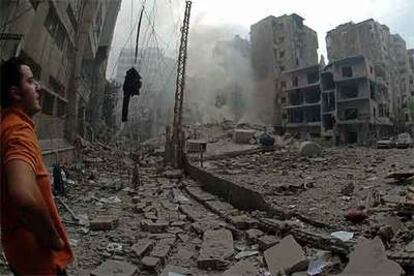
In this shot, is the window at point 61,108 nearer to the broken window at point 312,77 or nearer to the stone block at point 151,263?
the stone block at point 151,263

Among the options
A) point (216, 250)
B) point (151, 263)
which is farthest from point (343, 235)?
point (151, 263)

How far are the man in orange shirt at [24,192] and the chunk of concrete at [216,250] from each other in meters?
3.27

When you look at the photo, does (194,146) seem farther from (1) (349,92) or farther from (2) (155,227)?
(2) (155,227)

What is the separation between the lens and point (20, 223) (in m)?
1.44

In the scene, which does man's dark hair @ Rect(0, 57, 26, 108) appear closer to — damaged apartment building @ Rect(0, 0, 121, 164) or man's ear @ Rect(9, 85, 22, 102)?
man's ear @ Rect(9, 85, 22, 102)

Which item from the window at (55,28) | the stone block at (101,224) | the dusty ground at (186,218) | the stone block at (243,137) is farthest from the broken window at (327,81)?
the stone block at (101,224)

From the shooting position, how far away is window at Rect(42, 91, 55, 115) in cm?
1522

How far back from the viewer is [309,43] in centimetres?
4859

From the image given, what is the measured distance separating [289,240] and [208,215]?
3.48m

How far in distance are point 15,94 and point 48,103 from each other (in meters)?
15.6

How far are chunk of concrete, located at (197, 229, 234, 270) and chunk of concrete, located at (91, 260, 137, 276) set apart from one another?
0.83 m

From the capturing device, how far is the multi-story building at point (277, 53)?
45.6 m

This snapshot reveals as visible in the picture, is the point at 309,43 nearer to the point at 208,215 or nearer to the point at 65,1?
the point at 65,1

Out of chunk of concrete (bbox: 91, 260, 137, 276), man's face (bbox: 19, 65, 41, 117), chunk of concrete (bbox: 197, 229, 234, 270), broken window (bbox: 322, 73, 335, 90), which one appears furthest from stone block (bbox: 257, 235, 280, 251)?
broken window (bbox: 322, 73, 335, 90)
